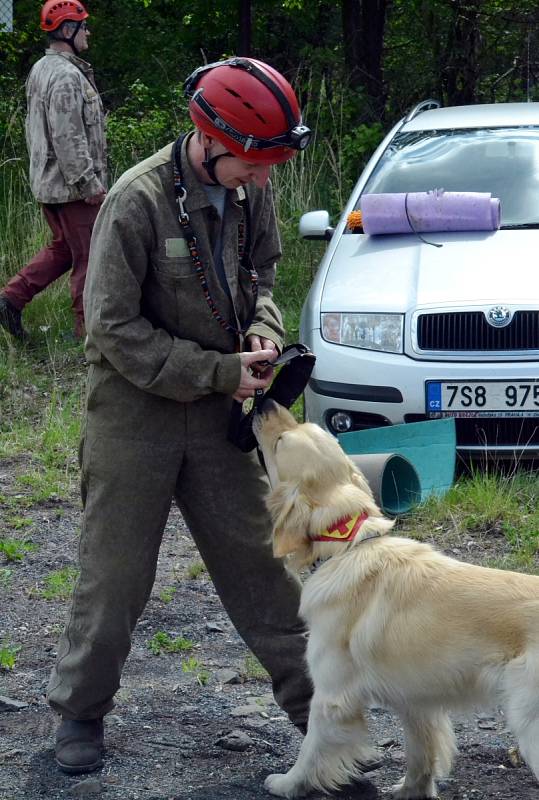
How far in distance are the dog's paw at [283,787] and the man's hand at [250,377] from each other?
3.74 feet

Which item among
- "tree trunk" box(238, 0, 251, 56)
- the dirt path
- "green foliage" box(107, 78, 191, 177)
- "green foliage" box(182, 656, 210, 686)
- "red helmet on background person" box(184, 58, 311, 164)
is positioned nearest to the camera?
"red helmet on background person" box(184, 58, 311, 164)

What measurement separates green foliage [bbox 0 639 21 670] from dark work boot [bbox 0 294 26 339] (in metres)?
4.29

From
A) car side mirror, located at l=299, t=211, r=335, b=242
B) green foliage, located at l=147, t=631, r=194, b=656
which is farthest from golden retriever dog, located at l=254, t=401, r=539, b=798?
car side mirror, located at l=299, t=211, r=335, b=242

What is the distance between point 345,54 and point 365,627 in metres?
11.5

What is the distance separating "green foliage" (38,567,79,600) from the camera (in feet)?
16.2

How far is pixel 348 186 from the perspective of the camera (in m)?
11.1

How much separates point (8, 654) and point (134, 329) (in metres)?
1.71

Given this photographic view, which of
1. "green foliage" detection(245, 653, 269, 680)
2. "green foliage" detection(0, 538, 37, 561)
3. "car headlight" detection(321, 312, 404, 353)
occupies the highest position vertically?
"car headlight" detection(321, 312, 404, 353)

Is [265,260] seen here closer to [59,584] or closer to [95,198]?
[59,584]

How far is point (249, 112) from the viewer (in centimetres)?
317

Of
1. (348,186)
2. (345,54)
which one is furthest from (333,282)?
(345,54)

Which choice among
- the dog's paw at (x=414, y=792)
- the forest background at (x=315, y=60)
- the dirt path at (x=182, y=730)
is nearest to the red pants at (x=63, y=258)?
the forest background at (x=315, y=60)

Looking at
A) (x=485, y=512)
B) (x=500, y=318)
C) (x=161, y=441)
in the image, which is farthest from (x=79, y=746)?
(x=500, y=318)

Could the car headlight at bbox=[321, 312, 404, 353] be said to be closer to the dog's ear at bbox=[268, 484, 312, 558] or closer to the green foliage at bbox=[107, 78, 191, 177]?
the dog's ear at bbox=[268, 484, 312, 558]
